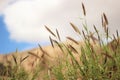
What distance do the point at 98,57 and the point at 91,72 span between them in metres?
0.14

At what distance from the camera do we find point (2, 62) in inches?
309

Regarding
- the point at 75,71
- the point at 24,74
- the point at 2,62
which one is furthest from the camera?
the point at 2,62

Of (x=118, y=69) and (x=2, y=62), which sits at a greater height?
(x=2, y=62)

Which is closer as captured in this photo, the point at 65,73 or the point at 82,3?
the point at 82,3

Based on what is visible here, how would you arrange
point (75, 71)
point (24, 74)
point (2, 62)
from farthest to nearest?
point (2, 62) → point (24, 74) → point (75, 71)

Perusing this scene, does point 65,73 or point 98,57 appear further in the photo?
point 65,73

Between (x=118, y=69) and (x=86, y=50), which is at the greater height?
(x=86, y=50)

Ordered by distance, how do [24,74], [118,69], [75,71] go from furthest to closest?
[24,74], [75,71], [118,69]

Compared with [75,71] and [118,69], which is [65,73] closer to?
[75,71]

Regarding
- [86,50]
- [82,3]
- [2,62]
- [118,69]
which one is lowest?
[118,69]

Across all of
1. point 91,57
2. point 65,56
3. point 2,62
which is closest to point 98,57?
point 91,57

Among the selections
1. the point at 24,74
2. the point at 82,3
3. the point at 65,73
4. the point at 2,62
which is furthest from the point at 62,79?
the point at 2,62

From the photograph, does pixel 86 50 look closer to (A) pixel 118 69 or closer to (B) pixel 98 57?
(B) pixel 98 57

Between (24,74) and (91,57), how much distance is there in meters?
1.10
